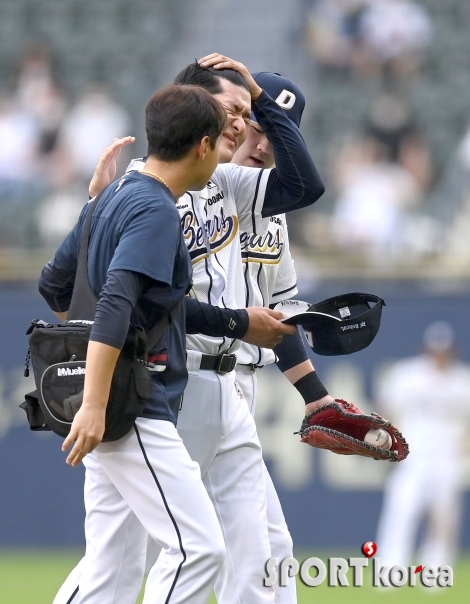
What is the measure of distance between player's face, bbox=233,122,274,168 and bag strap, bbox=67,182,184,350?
3.70 feet

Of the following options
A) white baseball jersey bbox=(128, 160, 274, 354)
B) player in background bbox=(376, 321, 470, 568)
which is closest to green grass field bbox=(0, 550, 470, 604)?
player in background bbox=(376, 321, 470, 568)

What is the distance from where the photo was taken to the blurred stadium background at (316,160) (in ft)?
31.4

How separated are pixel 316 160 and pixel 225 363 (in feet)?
25.5

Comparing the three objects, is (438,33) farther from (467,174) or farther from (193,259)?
(193,259)

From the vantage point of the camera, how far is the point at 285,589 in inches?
162

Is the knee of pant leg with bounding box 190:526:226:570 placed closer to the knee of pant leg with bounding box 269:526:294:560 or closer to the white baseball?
the knee of pant leg with bounding box 269:526:294:560

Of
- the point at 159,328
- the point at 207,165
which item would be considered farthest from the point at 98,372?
the point at 207,165

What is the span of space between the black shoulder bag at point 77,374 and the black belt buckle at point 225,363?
61 centimetres

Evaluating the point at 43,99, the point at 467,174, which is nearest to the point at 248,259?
the point at 467,174

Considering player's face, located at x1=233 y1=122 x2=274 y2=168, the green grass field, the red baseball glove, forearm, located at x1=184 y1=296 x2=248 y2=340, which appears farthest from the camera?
the green grass field

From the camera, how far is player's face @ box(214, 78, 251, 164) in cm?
393

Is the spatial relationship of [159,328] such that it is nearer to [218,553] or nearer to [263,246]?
[218,553]

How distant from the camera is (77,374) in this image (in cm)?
330

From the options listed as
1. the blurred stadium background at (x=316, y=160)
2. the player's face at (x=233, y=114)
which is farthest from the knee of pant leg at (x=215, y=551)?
the blurred stadium background at (x=316, y=160)
